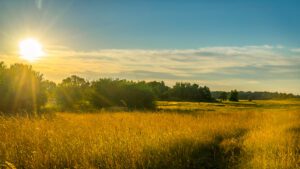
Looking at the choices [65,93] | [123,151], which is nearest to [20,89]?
[65,93]

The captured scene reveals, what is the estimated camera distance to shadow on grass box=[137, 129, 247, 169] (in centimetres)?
827

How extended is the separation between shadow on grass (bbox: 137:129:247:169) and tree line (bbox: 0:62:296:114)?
239 inches

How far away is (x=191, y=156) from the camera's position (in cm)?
949

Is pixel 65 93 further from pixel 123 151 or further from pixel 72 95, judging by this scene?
pixel 123 151

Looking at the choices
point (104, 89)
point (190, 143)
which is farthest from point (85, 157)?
point (104, 89)

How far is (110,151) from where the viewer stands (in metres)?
8.38

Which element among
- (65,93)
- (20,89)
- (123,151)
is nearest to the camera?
(123,151)

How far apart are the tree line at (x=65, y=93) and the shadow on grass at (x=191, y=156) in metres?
6.08

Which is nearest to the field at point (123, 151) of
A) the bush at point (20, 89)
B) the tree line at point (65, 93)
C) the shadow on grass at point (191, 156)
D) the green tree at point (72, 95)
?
the shadow on grass at point (191, 156)

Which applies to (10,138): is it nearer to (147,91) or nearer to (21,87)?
(21,87)

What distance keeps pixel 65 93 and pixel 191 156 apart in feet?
99.8

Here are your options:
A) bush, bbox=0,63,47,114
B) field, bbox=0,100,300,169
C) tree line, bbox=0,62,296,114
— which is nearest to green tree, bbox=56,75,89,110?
tree line, bbox=0,62,296,114

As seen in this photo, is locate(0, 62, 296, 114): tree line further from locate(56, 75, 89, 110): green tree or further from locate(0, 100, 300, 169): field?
locate(0, 100, 300, 169): field

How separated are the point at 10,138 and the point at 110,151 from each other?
2.94 m
